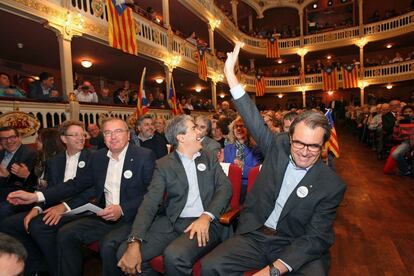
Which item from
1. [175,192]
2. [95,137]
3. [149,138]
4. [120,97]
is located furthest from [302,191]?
[120,97]

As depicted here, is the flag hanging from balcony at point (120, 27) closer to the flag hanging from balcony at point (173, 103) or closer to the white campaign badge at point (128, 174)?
the flag hanging from balcony at point (173, 103)

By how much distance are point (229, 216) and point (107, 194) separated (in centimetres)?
115

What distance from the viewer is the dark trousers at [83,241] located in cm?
213

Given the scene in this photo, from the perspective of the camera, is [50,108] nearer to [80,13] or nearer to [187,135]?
[80,13]

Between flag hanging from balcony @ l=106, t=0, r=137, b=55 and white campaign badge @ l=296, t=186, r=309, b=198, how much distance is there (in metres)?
6.22

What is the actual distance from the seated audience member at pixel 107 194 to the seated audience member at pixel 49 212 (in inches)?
4.3

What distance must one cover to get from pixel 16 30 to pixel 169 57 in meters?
4.45

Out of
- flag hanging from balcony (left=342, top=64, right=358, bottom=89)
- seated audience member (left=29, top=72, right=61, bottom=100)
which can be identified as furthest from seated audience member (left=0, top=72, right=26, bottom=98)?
flag hanging from balcony (left=342, top=64, right=358, bottom=89)

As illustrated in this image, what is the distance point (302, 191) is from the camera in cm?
176

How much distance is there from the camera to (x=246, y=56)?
19641mm

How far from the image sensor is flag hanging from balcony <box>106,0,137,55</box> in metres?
6.77

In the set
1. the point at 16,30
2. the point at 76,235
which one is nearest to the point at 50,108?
the point at 16,30

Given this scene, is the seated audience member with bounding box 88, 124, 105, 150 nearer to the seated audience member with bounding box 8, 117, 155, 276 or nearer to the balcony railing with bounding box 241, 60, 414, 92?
the seated audience member with bounding box 8, 117, 155, 276

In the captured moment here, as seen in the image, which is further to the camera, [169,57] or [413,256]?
[169,57]
